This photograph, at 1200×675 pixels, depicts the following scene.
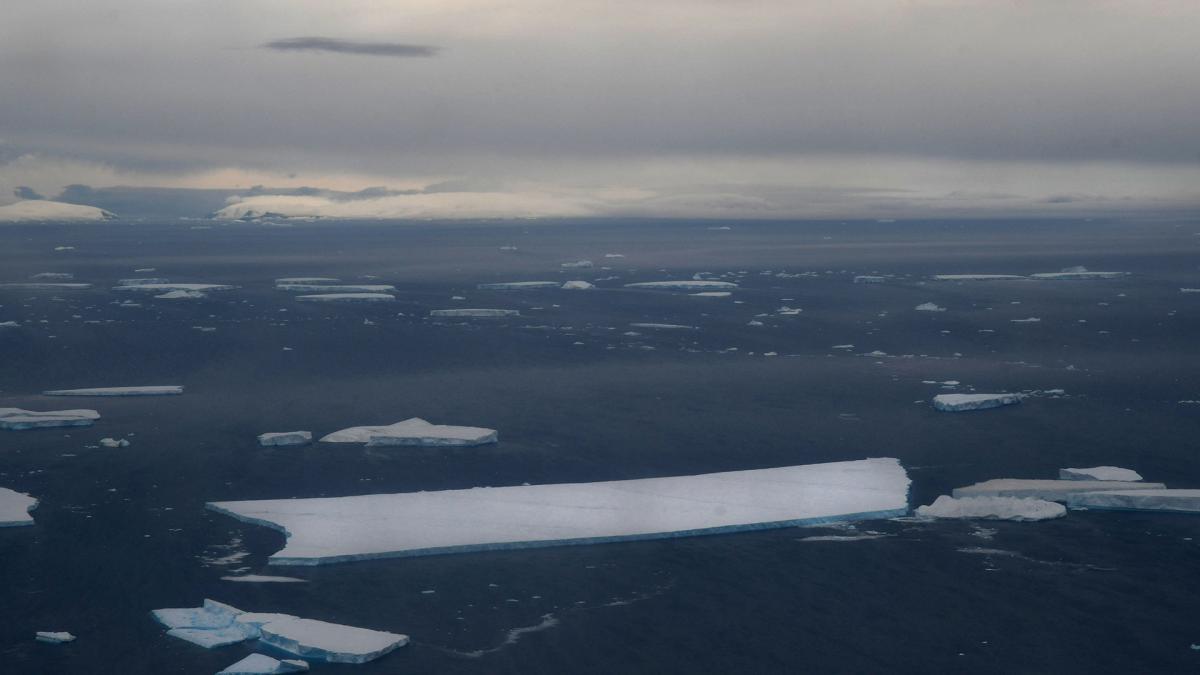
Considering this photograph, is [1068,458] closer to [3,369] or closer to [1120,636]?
[1120,636]

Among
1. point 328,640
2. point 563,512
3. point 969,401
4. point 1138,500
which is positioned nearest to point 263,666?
point 328,640

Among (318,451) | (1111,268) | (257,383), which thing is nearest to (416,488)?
(318,451)

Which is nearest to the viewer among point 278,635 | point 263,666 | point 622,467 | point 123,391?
point 263,666

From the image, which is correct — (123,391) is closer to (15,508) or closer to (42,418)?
(42,418)

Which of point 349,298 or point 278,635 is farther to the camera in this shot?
point 349,298

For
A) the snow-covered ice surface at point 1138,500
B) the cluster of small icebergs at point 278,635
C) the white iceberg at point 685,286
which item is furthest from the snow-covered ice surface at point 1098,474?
the white iceberg at point 685,286
